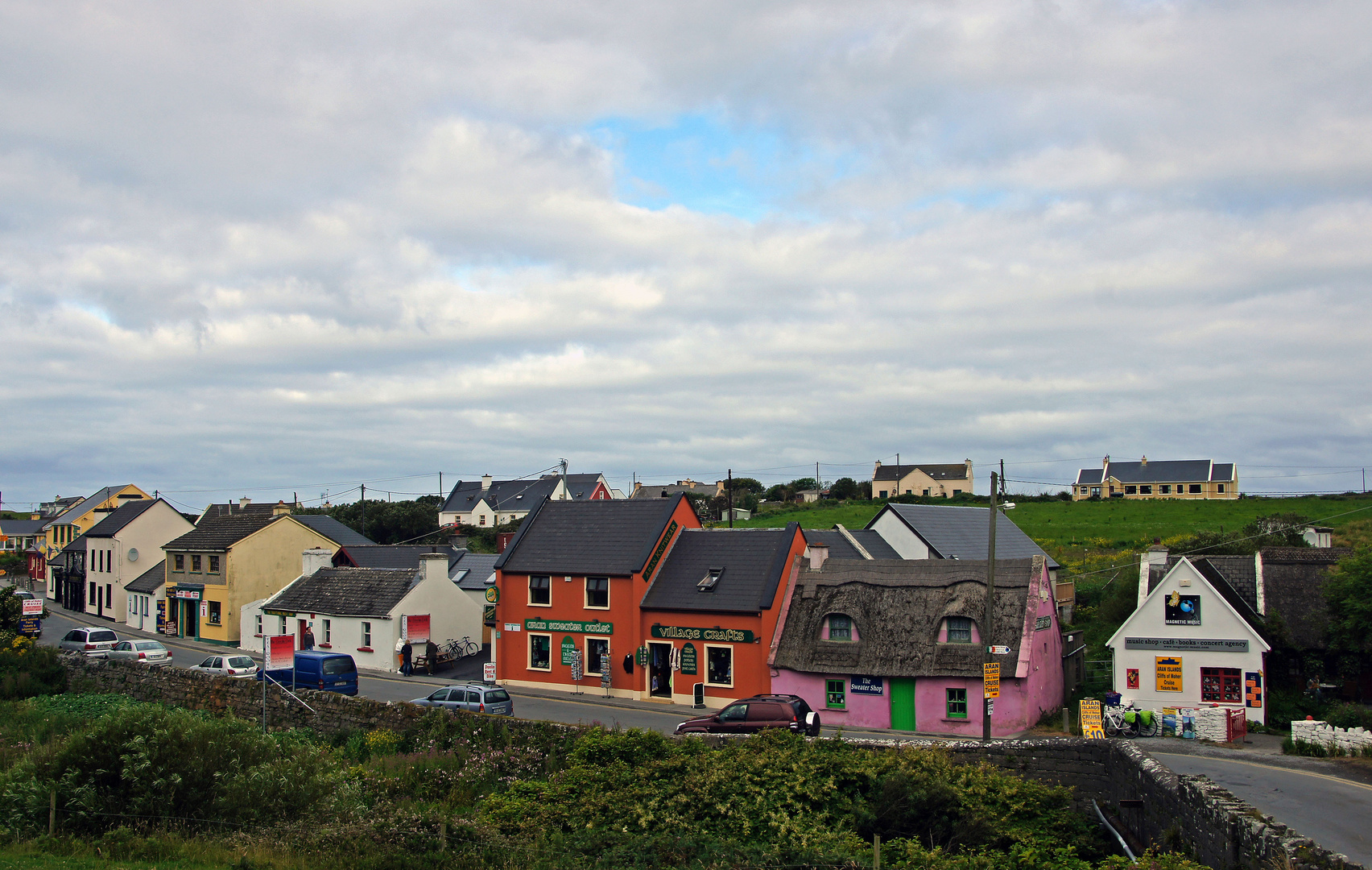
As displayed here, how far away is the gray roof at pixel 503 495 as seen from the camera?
121250mm

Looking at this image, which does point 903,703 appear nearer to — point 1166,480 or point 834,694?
point 834,694

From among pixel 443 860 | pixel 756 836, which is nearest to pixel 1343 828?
pixel 756 836

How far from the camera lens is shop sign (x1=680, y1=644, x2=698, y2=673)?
36594 millimetres

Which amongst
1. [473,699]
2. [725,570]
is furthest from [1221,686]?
[473,699]

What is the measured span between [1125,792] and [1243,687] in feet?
59.8

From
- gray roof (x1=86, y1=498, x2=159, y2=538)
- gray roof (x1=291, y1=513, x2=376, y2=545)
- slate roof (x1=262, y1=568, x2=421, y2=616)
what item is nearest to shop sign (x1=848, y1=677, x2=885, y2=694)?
slate roof (x1=262, y1=568, x2=421, y2=616)

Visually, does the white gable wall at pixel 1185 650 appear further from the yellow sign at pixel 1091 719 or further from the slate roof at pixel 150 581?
the slate roof at pixel 150 581

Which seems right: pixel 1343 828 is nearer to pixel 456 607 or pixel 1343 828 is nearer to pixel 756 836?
pixel 756 836

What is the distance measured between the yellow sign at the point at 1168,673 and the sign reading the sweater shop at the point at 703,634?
14.2 meters

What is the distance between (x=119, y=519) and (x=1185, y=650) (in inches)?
2727

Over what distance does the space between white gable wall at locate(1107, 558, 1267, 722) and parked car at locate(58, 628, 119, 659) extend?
44.0 m

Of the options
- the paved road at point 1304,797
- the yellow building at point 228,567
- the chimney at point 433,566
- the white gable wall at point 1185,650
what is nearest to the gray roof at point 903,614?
the white gable wall at point 1185,650

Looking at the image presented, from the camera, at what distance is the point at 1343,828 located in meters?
18.7

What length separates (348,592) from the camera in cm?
4831
